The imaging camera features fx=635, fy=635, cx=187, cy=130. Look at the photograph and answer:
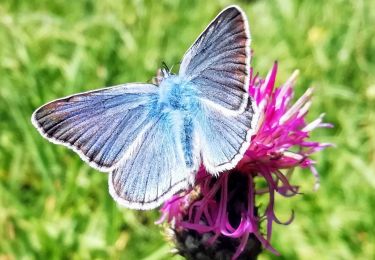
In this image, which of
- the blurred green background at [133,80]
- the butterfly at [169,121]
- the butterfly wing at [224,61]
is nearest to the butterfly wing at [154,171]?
the butterfly at [169,121]

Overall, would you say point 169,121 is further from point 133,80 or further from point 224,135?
point 133,80

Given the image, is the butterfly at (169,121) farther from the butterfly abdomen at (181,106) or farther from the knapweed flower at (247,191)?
the knapweed flower at (247,191)

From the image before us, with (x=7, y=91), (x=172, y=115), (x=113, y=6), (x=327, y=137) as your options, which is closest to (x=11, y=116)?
(x=7, y=91)

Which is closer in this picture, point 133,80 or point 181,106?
point 181,106

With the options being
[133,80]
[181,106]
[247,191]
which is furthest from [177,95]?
[133,80]

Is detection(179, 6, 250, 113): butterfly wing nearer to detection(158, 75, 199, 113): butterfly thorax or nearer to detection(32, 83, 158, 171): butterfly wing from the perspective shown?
detection(158, 75, 199, 113): butterfly thorax

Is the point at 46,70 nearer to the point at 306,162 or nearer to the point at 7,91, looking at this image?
the point at 7,91

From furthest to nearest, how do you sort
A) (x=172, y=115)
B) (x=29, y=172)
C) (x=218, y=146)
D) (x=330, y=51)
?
1. (x=330, y=51)
2. (x=29, y=172)
3. (x=172, y=115)
4. (x=218, y=146)

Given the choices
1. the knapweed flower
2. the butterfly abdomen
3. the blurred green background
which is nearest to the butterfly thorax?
the butterfly abdomen
